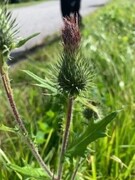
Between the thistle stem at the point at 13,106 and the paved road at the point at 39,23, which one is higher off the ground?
the thistle stem at the point at 13,106

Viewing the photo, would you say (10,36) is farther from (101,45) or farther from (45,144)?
(101,45)

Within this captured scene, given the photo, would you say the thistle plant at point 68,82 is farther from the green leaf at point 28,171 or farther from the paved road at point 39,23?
the paved road at point 39,23

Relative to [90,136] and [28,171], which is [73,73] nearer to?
[90,136]

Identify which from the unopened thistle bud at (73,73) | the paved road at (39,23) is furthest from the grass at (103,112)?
the paved road at (39,23)

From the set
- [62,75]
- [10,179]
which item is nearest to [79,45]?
[62,75]

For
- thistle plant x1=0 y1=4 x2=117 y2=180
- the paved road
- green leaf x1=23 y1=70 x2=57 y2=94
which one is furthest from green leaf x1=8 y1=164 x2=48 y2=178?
the paved road

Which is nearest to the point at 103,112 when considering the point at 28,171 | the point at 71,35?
the point at 28,171
